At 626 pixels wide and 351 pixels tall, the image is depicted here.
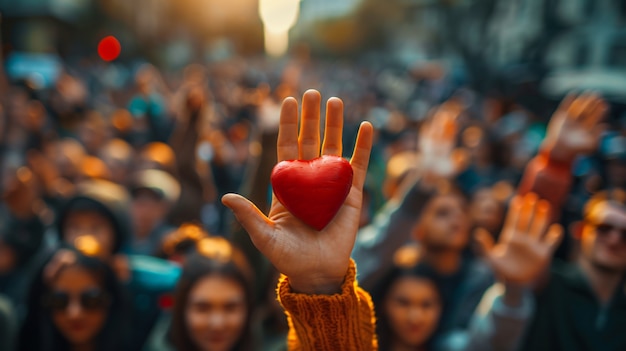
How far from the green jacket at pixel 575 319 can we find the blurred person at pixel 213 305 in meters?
1.38

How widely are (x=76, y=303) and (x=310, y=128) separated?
1.53 meters

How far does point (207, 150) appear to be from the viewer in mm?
5594

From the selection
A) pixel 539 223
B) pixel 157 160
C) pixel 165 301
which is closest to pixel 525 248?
pixel 539 223

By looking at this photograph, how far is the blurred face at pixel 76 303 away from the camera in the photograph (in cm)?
226

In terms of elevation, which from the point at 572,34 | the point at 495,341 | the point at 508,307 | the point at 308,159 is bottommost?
the point at 495,341

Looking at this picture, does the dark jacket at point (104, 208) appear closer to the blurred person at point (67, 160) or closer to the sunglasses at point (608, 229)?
the blurred person at point (67, 160)

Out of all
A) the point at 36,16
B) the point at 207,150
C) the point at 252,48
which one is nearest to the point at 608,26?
the point at 207,150

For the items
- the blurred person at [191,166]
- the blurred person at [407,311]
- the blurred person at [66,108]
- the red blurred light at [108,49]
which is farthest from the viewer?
the red blurred light at [108,49]

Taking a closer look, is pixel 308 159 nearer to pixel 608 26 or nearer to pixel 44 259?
pixel 44 259

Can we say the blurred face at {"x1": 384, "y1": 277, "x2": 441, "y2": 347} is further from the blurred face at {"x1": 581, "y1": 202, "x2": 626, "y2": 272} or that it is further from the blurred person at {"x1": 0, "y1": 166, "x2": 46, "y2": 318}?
the blurred person at {"x1": 0, "y1": 166, "x2": 46, "y2": 318}

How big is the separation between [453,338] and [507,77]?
12.5 meters

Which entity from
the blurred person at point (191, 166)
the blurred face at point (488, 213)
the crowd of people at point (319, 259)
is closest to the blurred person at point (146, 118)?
the blurred person at point (191, 166)

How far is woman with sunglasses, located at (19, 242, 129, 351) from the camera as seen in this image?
7.47ft

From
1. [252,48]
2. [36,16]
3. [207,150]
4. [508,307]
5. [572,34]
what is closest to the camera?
[508,307]
